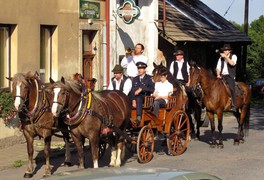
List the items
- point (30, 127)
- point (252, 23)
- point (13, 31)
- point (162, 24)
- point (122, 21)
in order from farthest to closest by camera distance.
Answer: point (252, 23) → point (162, 24) → point (122, 21) → point (13, 31) → point (30, 127)

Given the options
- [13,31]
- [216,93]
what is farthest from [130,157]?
[13,31]

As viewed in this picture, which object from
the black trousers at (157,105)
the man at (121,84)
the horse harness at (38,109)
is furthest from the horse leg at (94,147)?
the black trousers at (157,105)

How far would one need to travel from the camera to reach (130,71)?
1538 cm

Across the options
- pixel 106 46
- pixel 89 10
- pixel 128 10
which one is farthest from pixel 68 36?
pixel 128 10

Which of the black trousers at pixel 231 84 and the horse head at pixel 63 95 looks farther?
the black trousers at pixel 231 84

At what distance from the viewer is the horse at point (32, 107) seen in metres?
10.9

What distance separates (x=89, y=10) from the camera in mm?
19312

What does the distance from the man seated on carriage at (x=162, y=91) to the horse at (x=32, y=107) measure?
116 inches

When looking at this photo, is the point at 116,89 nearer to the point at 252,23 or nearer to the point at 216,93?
the point at 216,93

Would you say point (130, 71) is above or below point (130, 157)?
above

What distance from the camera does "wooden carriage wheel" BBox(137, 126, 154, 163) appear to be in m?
12.6

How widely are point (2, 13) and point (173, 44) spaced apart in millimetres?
10551

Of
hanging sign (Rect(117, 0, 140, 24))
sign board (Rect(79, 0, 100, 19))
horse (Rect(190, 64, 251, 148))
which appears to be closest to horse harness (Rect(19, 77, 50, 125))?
horse (Rect(190, 64, 251, 148))

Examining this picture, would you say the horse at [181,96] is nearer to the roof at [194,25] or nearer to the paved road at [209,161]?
the paved road at [209,161]
